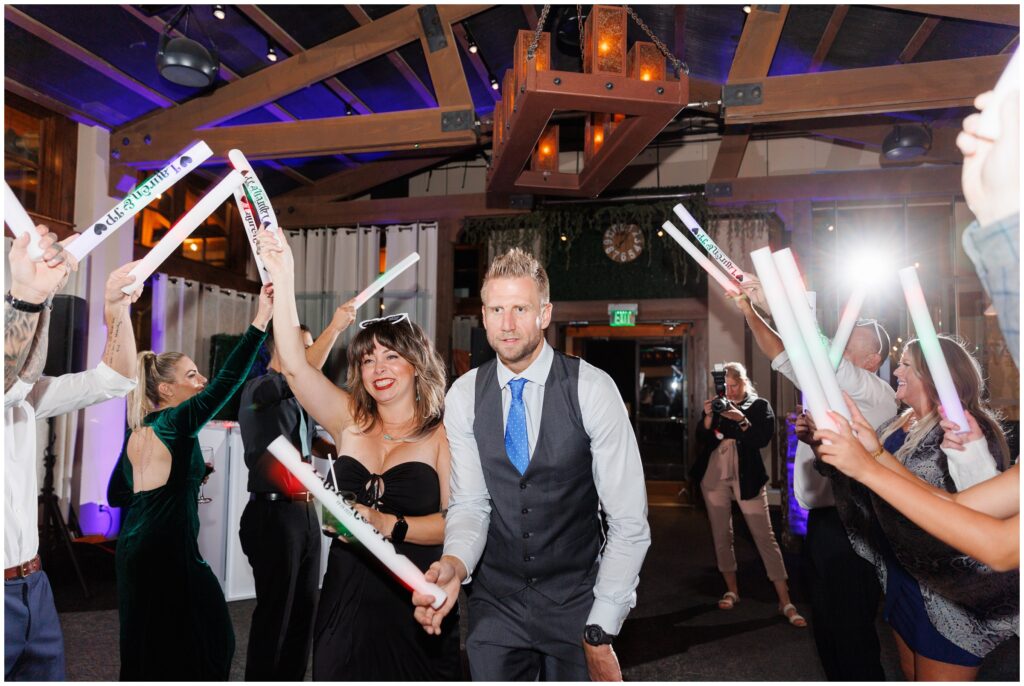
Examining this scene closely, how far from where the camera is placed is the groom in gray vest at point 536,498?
5.90ft

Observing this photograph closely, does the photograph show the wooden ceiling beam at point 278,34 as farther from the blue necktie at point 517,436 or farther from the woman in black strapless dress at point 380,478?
the blue necktie at point 517,436

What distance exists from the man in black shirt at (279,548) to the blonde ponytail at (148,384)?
0.43 metres

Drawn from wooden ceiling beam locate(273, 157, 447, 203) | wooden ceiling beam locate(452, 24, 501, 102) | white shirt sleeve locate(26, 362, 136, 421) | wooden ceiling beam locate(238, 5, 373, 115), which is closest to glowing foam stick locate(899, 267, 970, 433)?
white shirt sleeve locate(26, 362, 136, 421)

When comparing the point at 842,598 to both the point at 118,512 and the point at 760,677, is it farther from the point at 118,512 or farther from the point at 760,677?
the point at 118,512

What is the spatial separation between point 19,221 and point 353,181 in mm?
7405

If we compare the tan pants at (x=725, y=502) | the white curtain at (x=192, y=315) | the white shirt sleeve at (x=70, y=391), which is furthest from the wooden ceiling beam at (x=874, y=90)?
the white curtain at (x=192, y=315)

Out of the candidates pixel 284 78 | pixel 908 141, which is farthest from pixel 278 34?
pixel 908 141

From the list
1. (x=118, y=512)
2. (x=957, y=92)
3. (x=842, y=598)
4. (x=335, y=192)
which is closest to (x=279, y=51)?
(x=335, y=192)

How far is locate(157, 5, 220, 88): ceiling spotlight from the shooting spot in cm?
412

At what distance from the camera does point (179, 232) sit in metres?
1.68

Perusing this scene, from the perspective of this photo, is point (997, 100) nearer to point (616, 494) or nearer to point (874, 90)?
point (616, 494)

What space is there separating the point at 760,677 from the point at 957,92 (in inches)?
145

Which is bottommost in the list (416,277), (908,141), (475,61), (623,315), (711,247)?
(711,247)

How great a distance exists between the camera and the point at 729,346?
27.0 feet
